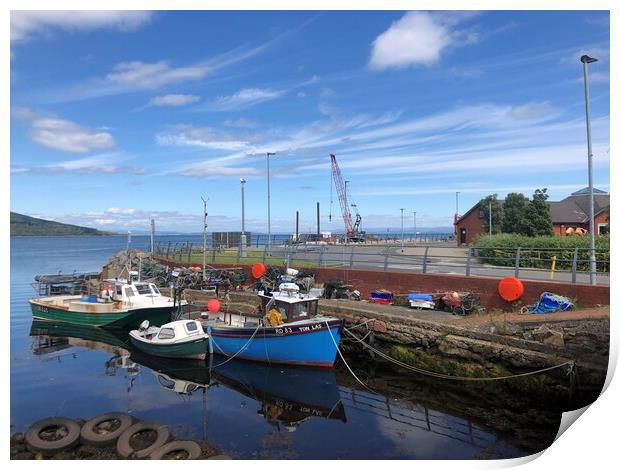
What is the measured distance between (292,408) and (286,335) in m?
3.48

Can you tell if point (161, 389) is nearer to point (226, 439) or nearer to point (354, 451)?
point (226, 439)

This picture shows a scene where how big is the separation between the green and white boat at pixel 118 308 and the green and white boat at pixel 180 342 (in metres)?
4.04

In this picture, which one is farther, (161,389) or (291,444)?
(161,389)

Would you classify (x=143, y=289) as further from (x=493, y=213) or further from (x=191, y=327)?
(x=493, y=213)

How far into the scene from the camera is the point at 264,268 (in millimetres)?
26891

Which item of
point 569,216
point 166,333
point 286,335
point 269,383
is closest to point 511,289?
point 286,335

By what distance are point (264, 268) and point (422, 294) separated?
10090mm

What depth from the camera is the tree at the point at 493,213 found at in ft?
162

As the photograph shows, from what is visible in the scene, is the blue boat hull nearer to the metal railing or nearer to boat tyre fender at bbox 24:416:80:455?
the metal railing

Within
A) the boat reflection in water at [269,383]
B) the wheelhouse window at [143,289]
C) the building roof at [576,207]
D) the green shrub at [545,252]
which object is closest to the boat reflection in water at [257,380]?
the boat reflection in water at [269,383]

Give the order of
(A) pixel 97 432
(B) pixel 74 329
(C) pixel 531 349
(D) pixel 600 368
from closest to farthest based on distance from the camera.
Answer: (A) pixel 97 432
(D) pixel 600 368
(C) pixel 531 349
(B) pixel 74 329

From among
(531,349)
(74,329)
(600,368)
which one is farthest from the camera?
(74,329)
